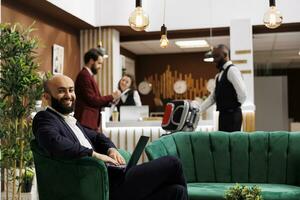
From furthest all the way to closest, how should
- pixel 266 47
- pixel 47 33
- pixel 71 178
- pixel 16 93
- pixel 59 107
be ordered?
pixel 266 47
pixel 47 33
pixel 16 93
pixel 59 107
pixel 71 178

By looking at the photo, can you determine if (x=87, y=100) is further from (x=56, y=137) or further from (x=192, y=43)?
(x=192, y=43)

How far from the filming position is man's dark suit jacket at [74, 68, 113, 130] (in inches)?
208

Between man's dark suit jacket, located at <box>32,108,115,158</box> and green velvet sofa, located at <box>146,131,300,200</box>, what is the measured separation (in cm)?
98

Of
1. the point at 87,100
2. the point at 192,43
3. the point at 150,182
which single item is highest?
the point at 192,43

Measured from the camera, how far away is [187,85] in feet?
39.7

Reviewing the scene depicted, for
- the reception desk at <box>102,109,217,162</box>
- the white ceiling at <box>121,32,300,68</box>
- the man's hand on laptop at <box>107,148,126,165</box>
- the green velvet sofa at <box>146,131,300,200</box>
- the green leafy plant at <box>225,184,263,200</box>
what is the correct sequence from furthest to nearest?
the white ceiling at <box>121,32,300,68</box>
the reception desk at <box>102,109,217,162</box>
the green velvet sofa at <box>146,131,300,200</box>
the man's hand on laptop at <box>107,148,126,165</box>
the green leafy plant at <box>225,184,263,200</box>

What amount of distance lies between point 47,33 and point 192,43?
12.6 feet

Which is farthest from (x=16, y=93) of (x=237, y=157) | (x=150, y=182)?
(x=237, y=157)

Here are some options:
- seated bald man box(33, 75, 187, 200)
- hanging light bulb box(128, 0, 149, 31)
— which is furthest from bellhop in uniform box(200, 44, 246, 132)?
seated bald man box(33, 75, 187, 200)

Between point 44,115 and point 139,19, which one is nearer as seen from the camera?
point 44,115

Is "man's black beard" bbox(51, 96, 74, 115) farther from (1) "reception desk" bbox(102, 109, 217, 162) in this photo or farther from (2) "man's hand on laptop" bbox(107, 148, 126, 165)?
(1) "reception desk" bbox(102, 109, 217, 162)

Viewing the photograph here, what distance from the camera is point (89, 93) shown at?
5.30m

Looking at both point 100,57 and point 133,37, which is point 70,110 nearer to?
point 100,57

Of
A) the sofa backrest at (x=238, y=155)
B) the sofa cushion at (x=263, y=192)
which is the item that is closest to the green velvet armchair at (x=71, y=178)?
the sofa cushion at (x=263, y=192)
